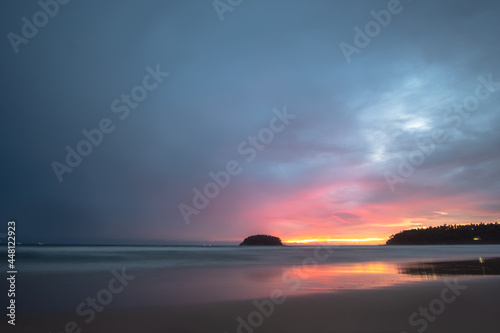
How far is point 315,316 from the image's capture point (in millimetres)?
7961

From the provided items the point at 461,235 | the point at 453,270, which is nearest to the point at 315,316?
the point at 453,270

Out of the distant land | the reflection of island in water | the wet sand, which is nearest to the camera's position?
the wet sand

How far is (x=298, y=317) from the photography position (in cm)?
789

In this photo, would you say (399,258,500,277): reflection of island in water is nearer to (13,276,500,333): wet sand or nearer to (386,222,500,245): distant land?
(13,276,500,333): wet sand

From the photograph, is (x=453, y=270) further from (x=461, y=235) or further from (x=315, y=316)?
(x=461, y=235)

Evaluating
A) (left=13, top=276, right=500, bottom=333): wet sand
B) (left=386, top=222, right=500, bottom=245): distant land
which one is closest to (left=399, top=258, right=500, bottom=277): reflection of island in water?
(left=13, top=276, right=500, bottom=333): wet sand

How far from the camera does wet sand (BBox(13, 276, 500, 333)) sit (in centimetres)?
709

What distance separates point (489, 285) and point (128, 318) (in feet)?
46.0

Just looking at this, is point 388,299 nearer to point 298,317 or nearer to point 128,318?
point 298,317

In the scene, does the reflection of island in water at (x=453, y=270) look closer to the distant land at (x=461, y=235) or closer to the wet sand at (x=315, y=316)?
the wet sand at (x=315, y=316)

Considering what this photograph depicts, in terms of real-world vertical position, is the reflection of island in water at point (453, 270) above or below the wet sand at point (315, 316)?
above

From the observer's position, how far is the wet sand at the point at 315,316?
279 inches

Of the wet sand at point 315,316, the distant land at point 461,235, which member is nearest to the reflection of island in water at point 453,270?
the wet sand at point 315,316

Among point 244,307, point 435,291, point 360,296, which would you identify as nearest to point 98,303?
point 244,307
